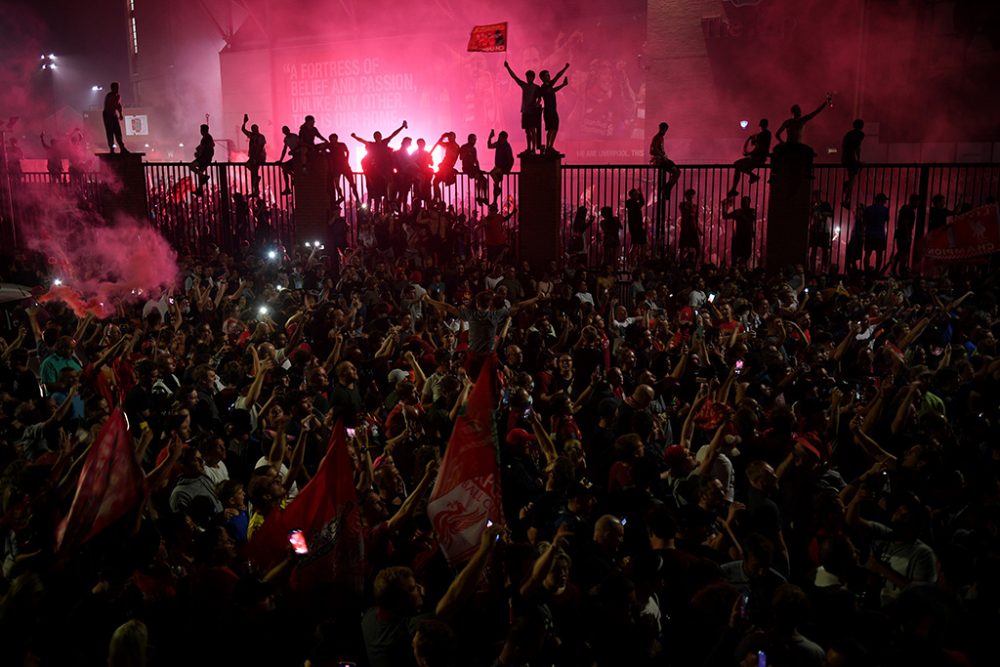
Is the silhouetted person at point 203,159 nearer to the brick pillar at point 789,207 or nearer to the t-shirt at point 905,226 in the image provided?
the brick pillar at point 789,207

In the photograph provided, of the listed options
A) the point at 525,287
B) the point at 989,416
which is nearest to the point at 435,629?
the point at 989,416

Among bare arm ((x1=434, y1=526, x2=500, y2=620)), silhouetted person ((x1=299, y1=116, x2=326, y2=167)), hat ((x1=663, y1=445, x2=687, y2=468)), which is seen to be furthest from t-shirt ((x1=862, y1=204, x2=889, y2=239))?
bare arm ((x1=434, y1=526, x2=500, y2=620))

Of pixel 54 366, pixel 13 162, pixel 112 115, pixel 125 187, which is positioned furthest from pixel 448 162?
pixel 13 162

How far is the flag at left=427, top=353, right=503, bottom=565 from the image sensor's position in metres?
5.07

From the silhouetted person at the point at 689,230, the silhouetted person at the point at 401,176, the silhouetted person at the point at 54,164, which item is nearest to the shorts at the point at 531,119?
the silhouetted person at the point at 689,230

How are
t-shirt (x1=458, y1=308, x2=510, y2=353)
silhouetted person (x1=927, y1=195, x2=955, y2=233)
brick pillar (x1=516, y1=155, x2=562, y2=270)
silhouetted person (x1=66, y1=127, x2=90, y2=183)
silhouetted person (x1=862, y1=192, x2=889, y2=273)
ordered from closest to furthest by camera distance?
t-shirt (x1=458, y1=308, x2=510, y2=353) < silhouetted person (x1=927, y1=195, x2=955, y2=233) < silhouetted person (x1=862, y1=192, x2=889, y2=273) < brick pillar (x1=516, y1=155, x2=562, y2=270) < silhouetted person (x1=66, y1=127, x2=90, y2=183)

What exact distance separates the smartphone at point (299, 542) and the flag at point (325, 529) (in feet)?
0.10

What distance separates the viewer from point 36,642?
4270 millimetres

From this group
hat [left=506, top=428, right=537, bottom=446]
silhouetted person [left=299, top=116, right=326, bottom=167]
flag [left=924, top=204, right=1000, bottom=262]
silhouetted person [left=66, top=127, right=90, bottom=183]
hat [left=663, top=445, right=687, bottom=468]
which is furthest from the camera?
silhouetted person [left=66, top=127, right=90, bottom=183]

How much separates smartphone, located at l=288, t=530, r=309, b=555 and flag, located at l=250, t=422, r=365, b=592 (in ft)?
0.10

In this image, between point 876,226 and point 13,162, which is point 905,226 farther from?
point 13,162

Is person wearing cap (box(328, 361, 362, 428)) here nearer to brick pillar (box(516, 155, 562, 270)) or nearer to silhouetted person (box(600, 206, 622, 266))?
brick pillar (box(516, 155, 562, 270))

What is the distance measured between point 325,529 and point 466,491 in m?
0.86

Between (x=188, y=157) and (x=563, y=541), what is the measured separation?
57.7 m
